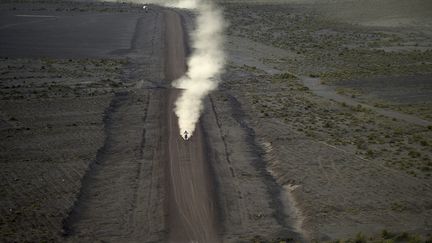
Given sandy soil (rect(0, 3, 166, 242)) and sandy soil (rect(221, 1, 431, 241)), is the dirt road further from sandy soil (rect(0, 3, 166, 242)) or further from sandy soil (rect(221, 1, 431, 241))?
sandy soil (rect(221, 1, 431, 241))

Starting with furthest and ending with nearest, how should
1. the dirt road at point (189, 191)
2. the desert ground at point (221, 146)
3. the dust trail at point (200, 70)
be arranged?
the dust trail at point (200, 70)
the desert ground at point (221, 146)
the dirt road at point (189, 191)

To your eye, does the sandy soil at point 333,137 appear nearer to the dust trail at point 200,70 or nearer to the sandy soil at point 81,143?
the dust trail at point 200,70

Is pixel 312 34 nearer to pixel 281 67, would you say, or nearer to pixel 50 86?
pixel 281 67

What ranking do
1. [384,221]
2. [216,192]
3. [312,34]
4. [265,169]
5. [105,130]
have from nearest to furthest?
[384,221], [216,192], [265,169], [105,130], [312,34]

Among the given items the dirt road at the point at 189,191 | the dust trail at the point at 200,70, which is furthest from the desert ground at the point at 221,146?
the dust trail at the point at 200,70

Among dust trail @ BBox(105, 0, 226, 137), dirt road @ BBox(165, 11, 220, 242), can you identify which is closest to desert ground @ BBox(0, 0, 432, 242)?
dirt road @ BBox(165, 11, 220, 242)

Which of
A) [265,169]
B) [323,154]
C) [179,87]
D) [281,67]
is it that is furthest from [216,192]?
[281,67]

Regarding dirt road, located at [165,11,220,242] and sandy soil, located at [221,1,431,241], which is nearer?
dirt road, located at [165,11,220,242]
